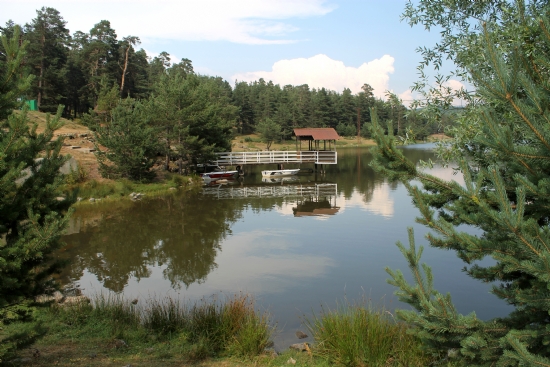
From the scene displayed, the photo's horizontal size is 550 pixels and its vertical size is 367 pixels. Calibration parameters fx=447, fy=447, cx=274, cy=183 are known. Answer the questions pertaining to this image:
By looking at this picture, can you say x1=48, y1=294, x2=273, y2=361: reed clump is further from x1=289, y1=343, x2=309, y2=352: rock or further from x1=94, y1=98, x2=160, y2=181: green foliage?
x1=94, y1=98, x2=160, y2=181: green foliage

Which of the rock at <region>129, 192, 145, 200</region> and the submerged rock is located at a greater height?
the rock at <region>129, 192, 145, 200</region>

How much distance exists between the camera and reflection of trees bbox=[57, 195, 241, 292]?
43.1 feet

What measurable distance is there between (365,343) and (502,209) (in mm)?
3791

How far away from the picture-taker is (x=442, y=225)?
4062 mm

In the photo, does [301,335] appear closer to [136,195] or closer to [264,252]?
[264,252]

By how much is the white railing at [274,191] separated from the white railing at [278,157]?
6.06 metres

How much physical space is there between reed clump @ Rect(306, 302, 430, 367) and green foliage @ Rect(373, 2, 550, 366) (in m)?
1.76

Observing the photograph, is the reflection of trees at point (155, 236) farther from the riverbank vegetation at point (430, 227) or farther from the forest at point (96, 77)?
the forest at point (96, 77)

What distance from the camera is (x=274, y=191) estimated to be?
1208 inches

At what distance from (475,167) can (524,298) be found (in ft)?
6.99

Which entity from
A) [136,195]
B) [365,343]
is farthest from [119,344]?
[136,195]

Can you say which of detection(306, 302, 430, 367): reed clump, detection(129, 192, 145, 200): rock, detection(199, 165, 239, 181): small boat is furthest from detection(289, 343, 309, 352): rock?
detection(199, 165, 239, 181): small boat

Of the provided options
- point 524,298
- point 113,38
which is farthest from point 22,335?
point 113,38

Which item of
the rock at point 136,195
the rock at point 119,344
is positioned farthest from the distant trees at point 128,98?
the rock at point 119,344
